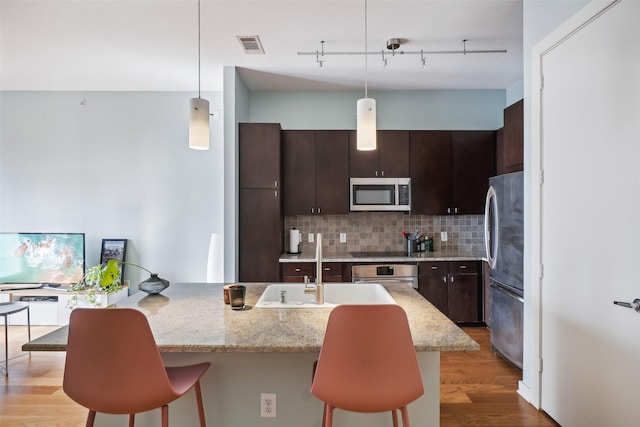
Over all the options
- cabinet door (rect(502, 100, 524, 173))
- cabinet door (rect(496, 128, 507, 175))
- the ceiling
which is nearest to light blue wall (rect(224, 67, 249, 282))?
the ceiling

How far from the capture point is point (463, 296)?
4098mm

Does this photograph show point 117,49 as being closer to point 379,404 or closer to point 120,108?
point 120,108

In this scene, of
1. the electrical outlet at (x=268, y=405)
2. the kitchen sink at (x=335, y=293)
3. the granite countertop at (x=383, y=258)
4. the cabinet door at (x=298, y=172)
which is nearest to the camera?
the electrical outlet at (x=268, y=405)

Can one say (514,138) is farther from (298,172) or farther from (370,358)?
(370,358)

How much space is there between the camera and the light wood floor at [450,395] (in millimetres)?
2354

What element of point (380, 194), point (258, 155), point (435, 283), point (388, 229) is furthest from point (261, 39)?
point (435, 283)

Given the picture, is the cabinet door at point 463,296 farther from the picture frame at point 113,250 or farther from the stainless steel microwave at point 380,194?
the picture frame at point 113,250

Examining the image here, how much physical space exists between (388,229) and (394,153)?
3.10ft

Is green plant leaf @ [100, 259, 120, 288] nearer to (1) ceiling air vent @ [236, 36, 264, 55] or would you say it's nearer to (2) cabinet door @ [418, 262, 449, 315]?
(1) ceiling air vent @ [236, 36, 264, 55]

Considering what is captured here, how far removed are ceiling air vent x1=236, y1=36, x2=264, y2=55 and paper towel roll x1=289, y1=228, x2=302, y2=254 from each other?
1977mm

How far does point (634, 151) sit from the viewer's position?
1693mm

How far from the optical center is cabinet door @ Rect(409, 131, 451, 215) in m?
4.32

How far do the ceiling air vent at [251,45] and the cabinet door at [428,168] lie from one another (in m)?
1.97

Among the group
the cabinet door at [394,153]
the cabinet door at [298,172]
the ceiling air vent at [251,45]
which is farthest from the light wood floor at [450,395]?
the ceiling air vent at [251,45]
